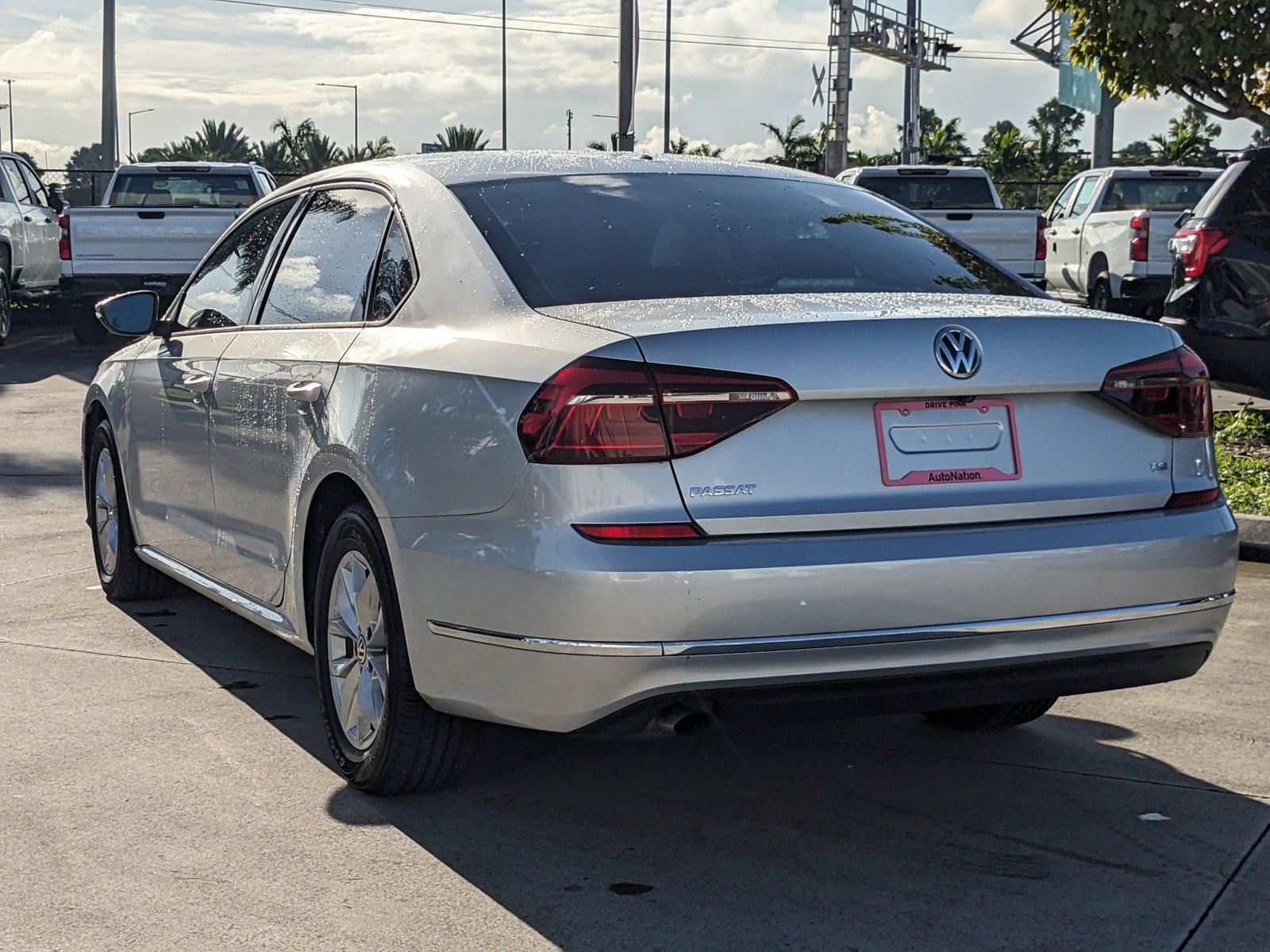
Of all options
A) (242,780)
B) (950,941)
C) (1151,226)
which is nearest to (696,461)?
(950,941)

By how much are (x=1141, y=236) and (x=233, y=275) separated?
44.9ft

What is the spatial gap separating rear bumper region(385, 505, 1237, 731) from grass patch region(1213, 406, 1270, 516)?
364cm

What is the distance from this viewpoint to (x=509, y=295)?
4.15 metres

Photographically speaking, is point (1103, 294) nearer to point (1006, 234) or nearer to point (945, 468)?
point (1006, 234)

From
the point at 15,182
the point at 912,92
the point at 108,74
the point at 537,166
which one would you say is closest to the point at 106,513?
the point at 537,166

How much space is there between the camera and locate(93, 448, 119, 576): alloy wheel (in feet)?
→ 22.5

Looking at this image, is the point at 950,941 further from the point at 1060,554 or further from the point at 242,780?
the point at 242,780

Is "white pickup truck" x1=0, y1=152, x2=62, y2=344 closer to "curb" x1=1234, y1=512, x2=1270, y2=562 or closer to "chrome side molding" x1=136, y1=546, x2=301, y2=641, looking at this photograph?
"chrome side molding" x1=136, y1=546, x2=301, y2=641

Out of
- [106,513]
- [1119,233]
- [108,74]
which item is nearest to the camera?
[106,513]

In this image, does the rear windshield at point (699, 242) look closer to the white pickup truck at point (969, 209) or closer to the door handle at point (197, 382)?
the door handle at point (197, 382)

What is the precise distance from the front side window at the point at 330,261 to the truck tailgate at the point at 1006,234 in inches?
492

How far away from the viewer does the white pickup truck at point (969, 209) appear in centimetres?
1712

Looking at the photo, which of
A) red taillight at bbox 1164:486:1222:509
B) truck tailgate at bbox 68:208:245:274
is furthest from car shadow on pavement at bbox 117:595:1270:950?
truck tailgate at bbox 68:208:245:274

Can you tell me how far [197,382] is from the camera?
568cm
